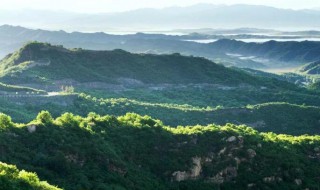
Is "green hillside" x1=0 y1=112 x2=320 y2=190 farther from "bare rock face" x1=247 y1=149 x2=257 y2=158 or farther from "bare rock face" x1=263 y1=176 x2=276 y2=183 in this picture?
"bare rock face" x1=263 y1=176 x2=276 y2=183

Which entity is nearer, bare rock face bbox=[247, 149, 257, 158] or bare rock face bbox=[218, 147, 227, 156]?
bare rock face bbox=[218, 147, 227, 156]

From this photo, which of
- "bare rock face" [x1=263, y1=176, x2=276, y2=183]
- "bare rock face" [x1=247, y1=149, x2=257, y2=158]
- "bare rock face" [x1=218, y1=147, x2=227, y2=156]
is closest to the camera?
"bare rock face" [x1=263, y1=176, x2=276, y2=183]

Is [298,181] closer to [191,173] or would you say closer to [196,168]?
[196,168]

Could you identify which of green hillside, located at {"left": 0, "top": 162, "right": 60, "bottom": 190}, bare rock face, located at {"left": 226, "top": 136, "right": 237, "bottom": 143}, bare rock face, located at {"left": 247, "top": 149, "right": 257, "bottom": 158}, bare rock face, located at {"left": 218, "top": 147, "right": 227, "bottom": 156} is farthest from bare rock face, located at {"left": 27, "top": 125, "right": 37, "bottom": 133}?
bare rock face, located at {"left": 247, "top": 149, "right": 257, "bottom": 158}

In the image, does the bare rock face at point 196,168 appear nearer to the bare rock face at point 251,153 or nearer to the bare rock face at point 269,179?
the bare rock face at point 251,153

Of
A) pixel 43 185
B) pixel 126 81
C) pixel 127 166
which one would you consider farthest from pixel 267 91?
pixel 43 185

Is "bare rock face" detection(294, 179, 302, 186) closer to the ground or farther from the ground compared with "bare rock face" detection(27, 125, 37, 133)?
closer to the ground

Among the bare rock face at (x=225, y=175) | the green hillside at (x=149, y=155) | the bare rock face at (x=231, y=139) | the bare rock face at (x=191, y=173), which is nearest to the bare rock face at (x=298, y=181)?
the green hillside at (x=149, y=155)

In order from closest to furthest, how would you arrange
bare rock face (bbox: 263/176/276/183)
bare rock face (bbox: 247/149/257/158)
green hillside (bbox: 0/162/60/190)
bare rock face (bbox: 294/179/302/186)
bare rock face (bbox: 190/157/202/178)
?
green hillside (bbox: 0/162/60/190) < bare rock face (bbox: 190/157/202/178) < bare rock face (bbox: 263/176/276/183) < bare rock face (bbox: 294/179/302/186) < bare rock face (bbox: 247/149/257/158)

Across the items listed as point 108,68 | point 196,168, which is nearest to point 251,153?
point 196,168
